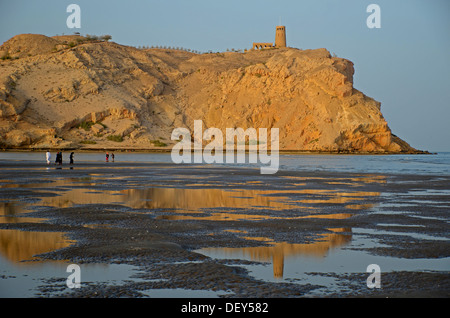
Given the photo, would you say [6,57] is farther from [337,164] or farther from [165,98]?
[337,164]

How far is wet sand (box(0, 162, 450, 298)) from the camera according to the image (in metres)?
6.73

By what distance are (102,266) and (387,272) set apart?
4.09m

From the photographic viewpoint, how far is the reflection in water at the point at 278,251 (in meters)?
8.34

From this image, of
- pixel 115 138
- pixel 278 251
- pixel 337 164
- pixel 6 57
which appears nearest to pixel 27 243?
pixel 278 251

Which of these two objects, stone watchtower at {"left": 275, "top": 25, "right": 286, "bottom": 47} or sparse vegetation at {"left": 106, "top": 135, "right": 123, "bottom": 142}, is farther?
stone watchtower at {"left": 275, "top": 25, "right": 286, "bottom": 47}

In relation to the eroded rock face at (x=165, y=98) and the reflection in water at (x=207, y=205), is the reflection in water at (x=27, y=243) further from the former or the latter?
the eroded rock face at (x=165, y=98)

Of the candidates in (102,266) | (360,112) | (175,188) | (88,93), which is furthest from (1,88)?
(102,266)

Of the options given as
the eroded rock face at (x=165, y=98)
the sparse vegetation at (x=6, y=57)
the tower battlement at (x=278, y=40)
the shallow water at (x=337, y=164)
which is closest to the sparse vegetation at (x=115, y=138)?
the eroded rock face at (x=165, y=98)

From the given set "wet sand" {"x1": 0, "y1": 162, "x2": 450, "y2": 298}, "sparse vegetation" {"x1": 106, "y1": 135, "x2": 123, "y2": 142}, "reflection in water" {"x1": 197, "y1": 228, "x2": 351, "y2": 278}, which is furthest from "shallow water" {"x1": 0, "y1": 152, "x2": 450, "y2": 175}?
"reflection in water" {"x1": 197, "y1": 228, "x2": 351, "y2": 278}

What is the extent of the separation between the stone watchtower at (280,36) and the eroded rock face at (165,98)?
2755 centimetres

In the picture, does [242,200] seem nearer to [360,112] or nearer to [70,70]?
[360,112]

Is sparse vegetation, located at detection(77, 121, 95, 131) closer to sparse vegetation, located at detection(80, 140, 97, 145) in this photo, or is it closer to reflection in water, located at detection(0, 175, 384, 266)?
sparse vegetation, located at detection(80, 140, 97, 145)

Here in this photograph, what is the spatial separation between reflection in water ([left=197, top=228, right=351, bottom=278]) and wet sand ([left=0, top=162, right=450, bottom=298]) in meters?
0.02
